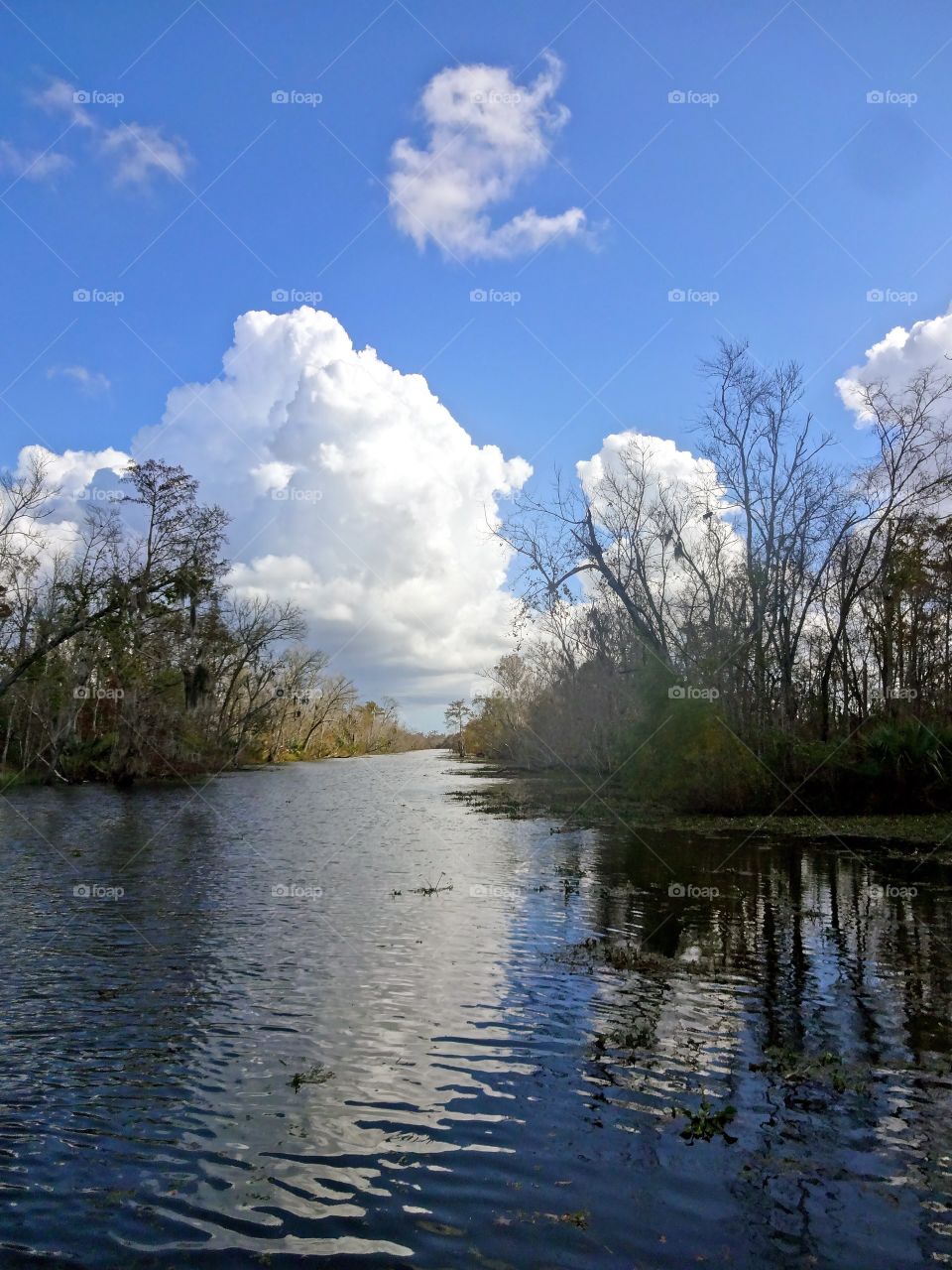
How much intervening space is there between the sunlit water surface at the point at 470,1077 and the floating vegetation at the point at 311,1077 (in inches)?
1.3

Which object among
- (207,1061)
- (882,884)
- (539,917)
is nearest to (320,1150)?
(207,1061)

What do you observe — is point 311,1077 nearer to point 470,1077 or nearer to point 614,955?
point 470,1077

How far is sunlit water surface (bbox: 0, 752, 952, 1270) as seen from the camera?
5.22 m

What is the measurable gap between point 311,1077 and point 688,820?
2452 cm

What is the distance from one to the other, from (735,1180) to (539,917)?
29.6 feet

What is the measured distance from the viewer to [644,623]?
37688 millimetres

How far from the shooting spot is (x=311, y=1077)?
24.9 feet

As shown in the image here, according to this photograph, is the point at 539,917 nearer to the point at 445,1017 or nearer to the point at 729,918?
the point at 729,918

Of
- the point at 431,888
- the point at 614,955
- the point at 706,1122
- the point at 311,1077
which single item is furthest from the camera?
the point at 431,888

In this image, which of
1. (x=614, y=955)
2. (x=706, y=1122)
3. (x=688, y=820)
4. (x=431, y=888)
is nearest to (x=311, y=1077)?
(x=706, y=1122)

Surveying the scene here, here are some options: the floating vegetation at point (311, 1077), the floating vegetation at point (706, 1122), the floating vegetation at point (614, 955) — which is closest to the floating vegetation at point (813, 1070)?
the floating vegetation at point (706, 1122)

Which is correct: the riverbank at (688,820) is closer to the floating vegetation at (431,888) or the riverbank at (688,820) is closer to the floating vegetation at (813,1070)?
the floating vegetation at (431,888)

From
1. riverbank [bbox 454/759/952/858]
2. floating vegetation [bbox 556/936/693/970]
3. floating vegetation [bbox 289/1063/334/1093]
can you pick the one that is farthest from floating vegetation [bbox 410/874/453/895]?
riverbank [bbox 454/759/952/858]

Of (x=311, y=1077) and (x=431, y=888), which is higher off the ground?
(x=431, y=888)
